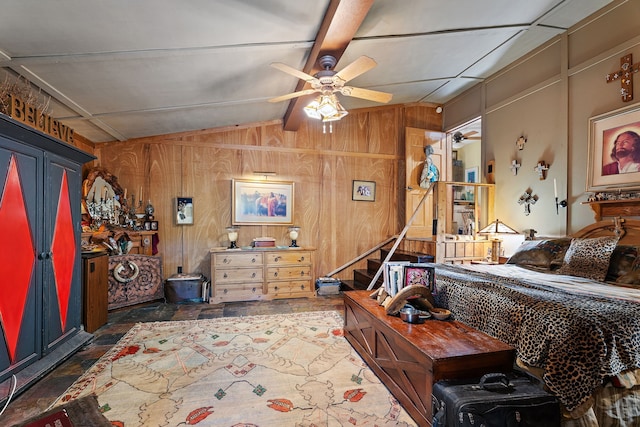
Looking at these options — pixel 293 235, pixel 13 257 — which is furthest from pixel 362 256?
pixel 13 257

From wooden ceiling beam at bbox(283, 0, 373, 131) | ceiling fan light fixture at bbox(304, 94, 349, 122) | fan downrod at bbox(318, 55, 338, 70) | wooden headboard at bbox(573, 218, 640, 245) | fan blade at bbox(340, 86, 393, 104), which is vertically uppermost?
wooden ceiling beam at bbox(283, 0, 373, 131)

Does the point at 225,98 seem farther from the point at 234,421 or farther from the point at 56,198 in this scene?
the point at 234,421

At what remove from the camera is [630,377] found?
5.01 feet

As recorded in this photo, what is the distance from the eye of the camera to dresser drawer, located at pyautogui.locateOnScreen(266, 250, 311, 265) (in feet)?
15.2

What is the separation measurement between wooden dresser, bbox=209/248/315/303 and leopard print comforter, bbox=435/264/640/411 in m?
3.06

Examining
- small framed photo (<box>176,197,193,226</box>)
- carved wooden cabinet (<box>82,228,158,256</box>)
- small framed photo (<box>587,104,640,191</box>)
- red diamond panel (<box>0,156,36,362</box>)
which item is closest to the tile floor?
red diamond panel (<box>0,156,36,362</box>)

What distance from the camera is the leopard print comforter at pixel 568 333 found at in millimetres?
1445

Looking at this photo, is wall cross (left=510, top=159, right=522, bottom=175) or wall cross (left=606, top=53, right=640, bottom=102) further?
wall cross (left=510, top=159, right=522, bottom=175)

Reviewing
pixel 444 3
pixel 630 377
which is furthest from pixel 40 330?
pixel 444 3

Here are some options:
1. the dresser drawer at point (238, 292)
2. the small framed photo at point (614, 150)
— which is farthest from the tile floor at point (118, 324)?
the small framed photo at point (614, 150)

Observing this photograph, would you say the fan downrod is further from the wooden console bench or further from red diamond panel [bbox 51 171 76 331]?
red diamond panel [bbox 51 171 76 331]

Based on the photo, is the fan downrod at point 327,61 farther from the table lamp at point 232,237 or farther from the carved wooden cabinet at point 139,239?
the carved wooden cabinet at point 139,239

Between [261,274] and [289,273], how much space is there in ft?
1.42

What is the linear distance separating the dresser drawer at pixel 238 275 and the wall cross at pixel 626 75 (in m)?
4.74
